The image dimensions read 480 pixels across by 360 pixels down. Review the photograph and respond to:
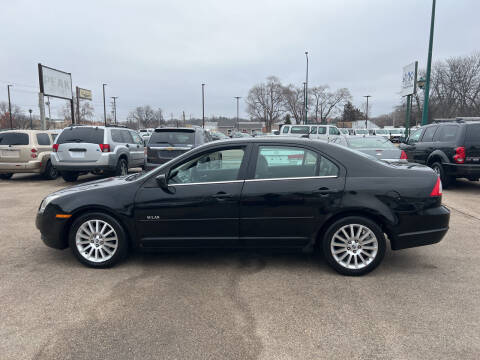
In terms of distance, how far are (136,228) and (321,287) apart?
2.15 metres

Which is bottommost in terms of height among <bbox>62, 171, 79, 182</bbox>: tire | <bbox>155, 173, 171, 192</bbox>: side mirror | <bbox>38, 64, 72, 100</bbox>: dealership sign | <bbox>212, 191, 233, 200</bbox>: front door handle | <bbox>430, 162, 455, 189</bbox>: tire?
<bbox>62, 171, 79, 182</bbox>: tire

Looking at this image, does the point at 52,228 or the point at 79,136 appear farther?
the point at 79,136

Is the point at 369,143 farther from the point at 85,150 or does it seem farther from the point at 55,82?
the point at 55,82

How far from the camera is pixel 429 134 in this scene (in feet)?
32.8

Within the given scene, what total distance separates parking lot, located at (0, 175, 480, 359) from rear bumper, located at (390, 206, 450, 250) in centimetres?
39

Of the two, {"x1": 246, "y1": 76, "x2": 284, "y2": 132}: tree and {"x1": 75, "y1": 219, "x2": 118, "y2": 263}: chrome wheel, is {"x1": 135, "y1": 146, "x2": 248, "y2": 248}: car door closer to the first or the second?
{"x1": 75, "y1": 219, "x2": 118, "y2": 263}: chrome wheel

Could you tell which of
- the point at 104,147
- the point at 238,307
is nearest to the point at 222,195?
the point at 238,307

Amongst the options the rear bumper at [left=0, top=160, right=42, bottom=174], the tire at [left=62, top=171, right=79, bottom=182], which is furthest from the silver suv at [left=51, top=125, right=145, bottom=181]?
the rear bumper at [left=0, top=160, right=42, bottom=174]

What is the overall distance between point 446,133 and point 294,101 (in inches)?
2992

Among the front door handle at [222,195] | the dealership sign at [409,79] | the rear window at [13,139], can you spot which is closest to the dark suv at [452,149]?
the front door handle at [222,195]

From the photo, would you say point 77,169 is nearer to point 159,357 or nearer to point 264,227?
point 264,227

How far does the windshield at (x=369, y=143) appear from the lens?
9578mm

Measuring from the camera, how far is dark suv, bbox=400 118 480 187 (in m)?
8.42

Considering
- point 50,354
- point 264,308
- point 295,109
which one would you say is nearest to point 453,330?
point 264,308
